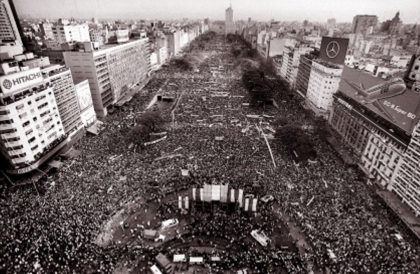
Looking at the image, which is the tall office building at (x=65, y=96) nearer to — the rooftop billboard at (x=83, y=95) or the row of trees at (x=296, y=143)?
the rooftop billboard at (x=83, y=95)

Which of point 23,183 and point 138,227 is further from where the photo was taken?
point 23,183

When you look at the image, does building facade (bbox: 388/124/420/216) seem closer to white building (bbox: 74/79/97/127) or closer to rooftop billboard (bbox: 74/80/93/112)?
white building (bbox: 74/79/97/127)

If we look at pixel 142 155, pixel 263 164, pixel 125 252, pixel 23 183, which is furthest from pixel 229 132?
pixel 23 183

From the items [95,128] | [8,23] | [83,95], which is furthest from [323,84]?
[8,23]

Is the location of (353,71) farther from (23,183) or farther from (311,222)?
(23,183)

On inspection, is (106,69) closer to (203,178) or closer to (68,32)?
(203,178)

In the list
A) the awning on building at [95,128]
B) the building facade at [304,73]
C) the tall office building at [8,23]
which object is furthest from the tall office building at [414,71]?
the tall office building at [8,23]

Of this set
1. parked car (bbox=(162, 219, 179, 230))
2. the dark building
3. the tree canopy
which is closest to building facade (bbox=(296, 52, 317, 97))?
the dark building

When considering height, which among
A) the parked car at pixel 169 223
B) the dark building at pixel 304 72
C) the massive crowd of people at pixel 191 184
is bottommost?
the parked car at pixel 169 223
